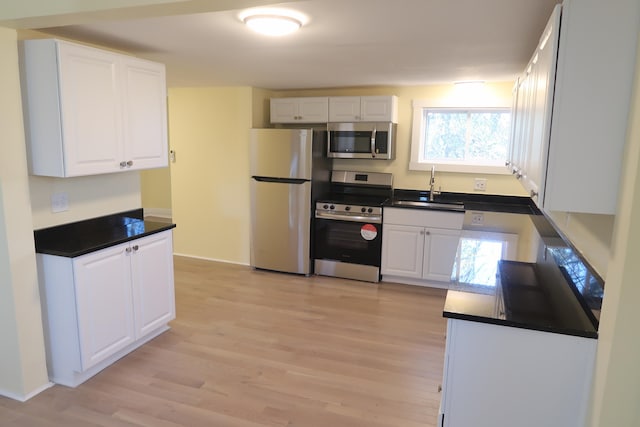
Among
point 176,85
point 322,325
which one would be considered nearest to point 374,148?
point 322,325

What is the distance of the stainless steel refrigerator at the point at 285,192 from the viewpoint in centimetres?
468

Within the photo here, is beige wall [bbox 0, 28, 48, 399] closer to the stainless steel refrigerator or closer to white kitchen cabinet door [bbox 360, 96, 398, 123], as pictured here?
the stainless steel refrigerator

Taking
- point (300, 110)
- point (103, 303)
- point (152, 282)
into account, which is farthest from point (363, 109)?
point (103, 303)

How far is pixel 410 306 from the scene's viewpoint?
4031mm

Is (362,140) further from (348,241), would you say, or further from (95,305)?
(95,305)

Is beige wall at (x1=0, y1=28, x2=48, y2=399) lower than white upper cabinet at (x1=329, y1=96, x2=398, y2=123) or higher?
lower

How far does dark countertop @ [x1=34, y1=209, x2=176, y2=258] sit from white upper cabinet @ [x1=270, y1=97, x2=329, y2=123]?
2321mm

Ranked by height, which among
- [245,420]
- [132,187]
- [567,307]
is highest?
[132,187]

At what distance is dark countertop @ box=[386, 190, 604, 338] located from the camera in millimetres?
1689

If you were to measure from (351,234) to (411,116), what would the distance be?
5.01ft

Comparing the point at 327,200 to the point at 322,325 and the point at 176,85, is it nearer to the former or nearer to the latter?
the point at 322,325

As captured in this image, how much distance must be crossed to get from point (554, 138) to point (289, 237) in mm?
3622

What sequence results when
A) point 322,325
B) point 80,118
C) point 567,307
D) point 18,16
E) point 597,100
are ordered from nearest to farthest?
1. point 597,100
2. point 567,307
3. point 18,16
4. point 80,118
5. point 322,325

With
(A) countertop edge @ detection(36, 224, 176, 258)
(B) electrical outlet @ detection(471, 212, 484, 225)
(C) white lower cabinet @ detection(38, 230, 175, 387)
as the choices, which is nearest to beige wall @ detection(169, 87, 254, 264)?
(C) white lower cabinet @ detection(38, 230, 175, 387)
